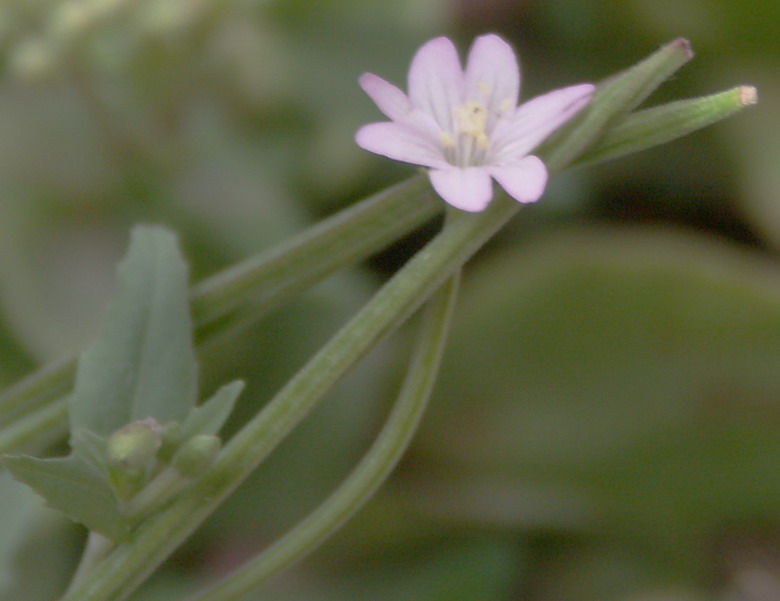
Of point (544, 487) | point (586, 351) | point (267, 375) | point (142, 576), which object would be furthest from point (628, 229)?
point (142, 576)

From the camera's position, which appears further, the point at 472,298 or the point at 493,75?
the point at 472,298

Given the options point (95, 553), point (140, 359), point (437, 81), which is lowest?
point (95, 553)

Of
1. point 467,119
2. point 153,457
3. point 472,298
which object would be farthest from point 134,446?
point 472,298

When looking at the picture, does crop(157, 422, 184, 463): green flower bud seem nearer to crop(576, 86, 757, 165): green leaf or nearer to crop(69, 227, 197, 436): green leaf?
crop(69, 227, 197, 436): green leaf

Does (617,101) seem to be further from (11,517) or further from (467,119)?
(11,517)

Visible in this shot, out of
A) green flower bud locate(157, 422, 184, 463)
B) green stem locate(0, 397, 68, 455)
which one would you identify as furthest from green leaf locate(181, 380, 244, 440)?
green stem locate(0, 397, 68, 455)

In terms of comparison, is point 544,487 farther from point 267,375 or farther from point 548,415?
point 267,375

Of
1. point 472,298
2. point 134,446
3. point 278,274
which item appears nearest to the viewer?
point 134,446
